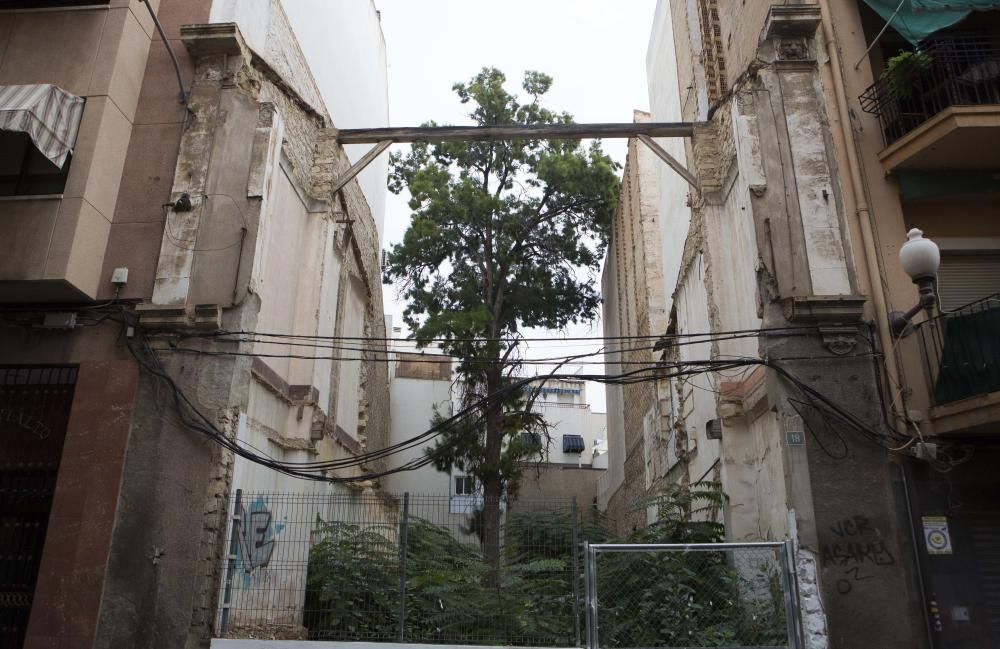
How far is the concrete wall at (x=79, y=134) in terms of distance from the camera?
9.93 meters

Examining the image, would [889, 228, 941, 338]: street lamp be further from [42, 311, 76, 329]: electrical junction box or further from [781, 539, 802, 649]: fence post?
[42, 311, 76, 329]: electrical junction box

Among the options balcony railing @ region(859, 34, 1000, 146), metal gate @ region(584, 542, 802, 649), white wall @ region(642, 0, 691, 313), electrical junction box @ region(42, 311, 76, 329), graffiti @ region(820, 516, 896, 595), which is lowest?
metal gate @ region(584, 542, 802, 649)

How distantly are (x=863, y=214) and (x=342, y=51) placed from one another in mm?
12868

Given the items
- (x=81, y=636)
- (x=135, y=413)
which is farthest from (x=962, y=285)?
(x=81, y=636)

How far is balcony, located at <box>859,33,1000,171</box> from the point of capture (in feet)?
31.6

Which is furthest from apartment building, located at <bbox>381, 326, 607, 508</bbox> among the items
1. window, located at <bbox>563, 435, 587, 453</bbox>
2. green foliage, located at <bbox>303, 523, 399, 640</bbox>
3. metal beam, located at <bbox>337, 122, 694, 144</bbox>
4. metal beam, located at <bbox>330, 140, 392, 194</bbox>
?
green foliage, located at <bbox>303, 523, 399, 640</bbox>

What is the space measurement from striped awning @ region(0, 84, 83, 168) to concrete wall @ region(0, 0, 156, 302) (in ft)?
0.61

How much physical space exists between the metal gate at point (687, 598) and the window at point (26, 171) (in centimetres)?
868

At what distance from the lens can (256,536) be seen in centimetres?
1048

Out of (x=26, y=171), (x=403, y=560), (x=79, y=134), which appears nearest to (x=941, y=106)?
(x=403, y=560)

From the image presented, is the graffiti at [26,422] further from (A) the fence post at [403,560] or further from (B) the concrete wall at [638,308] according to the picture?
(B) the concrete wall at [638,308]

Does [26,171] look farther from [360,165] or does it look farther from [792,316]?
[792,316]

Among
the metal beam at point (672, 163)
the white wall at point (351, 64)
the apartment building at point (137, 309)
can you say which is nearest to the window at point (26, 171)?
the apartment building at point (137, 309)

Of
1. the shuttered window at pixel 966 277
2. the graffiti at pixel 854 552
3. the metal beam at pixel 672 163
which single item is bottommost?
the graffiti at pixel 854 552
